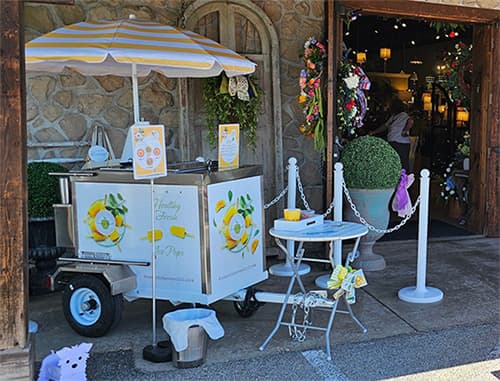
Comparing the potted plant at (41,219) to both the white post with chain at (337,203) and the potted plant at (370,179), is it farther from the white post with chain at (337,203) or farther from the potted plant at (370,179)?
the potted plant at (370,179)

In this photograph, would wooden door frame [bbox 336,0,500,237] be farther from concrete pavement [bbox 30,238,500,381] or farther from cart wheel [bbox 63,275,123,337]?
cart wheel [bbox 63,275,123,337]

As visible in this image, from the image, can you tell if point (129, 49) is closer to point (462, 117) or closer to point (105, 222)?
point (105, 222)

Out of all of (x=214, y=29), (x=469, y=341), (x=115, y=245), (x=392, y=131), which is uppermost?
(x=214, y=29)

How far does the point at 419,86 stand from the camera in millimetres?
13906

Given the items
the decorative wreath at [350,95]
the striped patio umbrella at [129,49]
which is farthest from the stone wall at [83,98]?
the decorative wreath at [350,95]

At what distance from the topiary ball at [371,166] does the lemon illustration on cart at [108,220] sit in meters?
2.39

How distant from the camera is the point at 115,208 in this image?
3.87 meters

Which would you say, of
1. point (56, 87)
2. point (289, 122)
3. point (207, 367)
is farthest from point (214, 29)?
point (207, 367)

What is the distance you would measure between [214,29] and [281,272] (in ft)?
8.46

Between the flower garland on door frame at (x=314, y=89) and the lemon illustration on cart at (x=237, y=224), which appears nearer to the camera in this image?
the lemon illustration on cart at (x=237, y=224)

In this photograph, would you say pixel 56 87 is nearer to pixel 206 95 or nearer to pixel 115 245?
pixel 206 95

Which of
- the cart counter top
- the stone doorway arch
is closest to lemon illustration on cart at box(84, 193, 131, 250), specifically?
the cart counter top

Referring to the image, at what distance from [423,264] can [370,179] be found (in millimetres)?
1011

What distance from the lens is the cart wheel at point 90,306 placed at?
370cm
